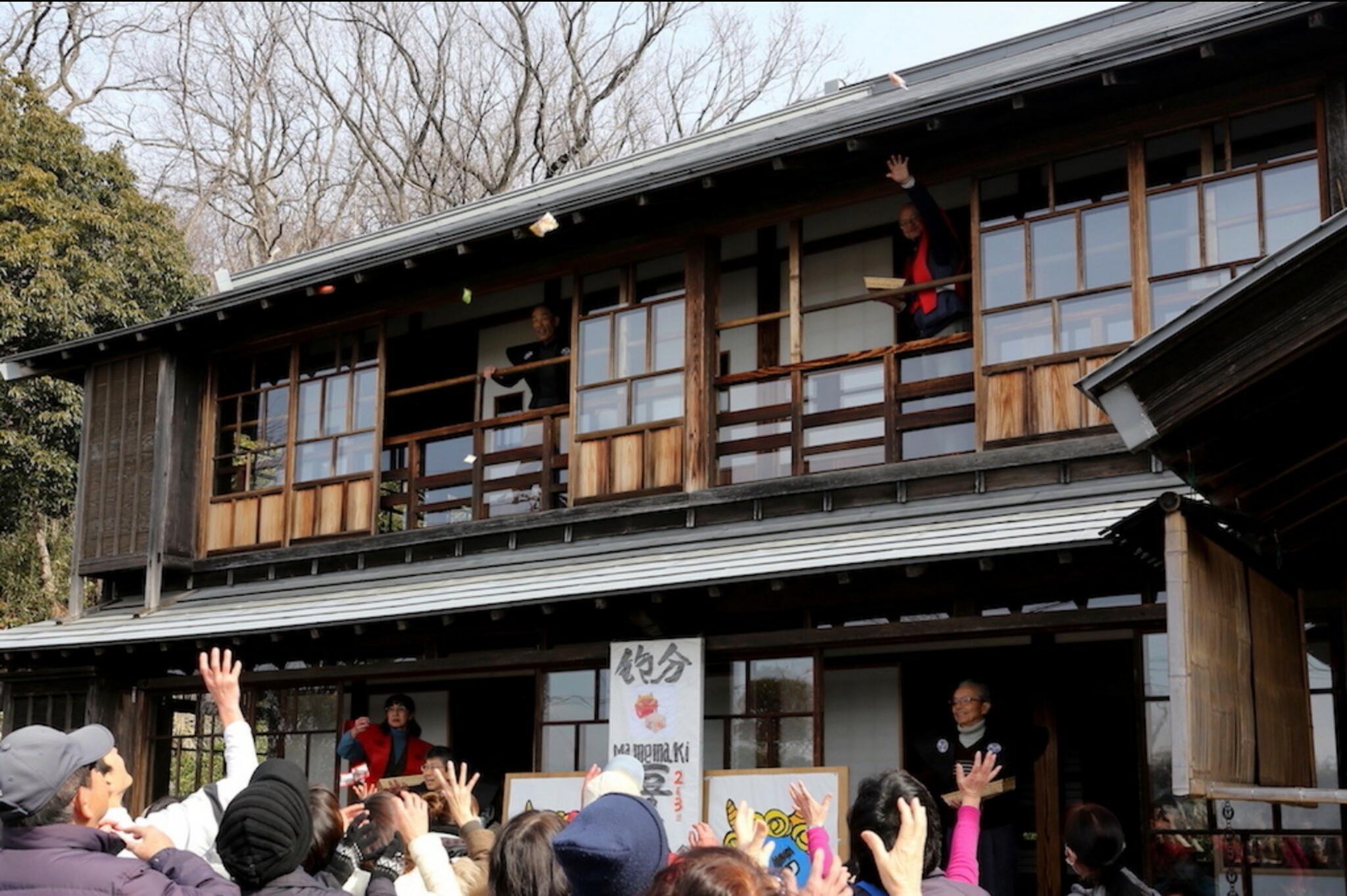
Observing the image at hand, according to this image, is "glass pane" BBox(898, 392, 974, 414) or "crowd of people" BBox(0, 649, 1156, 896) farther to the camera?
"glass pane" BBox(898, 392, 974, 414)

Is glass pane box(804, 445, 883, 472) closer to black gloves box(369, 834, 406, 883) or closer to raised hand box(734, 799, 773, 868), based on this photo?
black gloves box(369, 834, 406, 883)

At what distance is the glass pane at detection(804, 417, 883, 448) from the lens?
11414 millimetres

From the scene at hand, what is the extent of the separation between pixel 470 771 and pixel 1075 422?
6938 millimetres

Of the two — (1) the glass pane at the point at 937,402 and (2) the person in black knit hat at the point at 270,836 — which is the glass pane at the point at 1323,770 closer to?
(1) the glass pane at the point at 937,402

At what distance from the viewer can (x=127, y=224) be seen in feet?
76.3

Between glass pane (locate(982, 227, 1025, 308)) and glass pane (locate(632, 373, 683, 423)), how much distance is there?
261 cm

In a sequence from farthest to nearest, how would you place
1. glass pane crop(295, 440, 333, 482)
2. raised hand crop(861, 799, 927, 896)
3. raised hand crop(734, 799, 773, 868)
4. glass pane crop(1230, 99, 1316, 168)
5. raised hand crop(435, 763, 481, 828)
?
glass pane crop(295, 440, 333, 482)
glass pane crop(1230, 99, 1316, 168)
raised hand crop(435, 763, 481, 828)
raised hand crop(861, 799, 927, 896)
raised hand crop(734, 799, 773, 868)

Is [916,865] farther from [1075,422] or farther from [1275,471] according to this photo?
[1075,422]

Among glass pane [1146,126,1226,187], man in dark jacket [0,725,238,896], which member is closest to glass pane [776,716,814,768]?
glass pane [1146,126,1226,187]

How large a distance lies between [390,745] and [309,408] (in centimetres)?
365

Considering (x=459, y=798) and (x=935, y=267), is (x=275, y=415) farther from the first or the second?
(x=459, y=798)

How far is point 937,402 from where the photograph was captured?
11.1 metres

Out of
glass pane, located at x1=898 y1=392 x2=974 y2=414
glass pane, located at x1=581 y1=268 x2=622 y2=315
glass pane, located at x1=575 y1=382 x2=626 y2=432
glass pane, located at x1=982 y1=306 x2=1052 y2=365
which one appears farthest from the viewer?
glass pane, located at x1=581 y1=268 x2=622 y2=315

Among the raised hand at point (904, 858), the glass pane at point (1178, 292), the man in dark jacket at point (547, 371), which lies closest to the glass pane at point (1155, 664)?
the glass pane at point (1178, 292)
